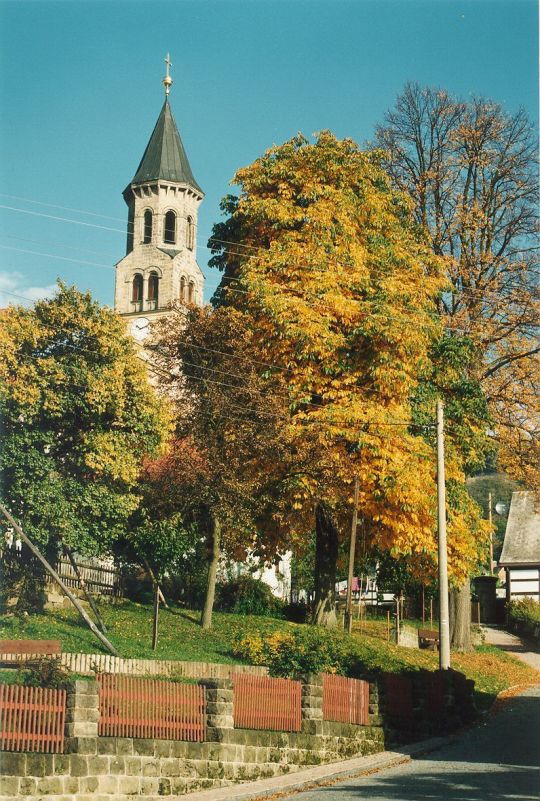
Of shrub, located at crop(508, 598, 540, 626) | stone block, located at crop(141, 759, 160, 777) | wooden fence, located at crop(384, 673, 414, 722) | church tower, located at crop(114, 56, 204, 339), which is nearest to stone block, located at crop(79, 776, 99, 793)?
stone block, located at crop(141, 759, 160, 777)

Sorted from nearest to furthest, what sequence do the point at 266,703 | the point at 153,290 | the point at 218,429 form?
the point at 266,703 < the point at 218,429 < the point at 153,290

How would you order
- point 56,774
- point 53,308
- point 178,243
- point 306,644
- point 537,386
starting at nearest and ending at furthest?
1. point 56,774
2. point 306,644
3. point 53,308
4. point 537,386
5. point 178,243

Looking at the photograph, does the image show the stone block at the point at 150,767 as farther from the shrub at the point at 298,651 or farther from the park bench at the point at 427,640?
the park bench at the point at 427,640

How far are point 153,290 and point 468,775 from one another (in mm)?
74460

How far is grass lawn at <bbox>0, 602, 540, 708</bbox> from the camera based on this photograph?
28.2 metres

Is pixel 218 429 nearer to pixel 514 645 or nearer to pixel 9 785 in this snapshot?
pixel 514 645

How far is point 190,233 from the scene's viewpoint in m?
93.1

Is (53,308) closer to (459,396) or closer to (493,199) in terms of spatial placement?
(459,396)

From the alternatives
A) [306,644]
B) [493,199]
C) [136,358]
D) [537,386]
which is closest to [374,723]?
[306,644]

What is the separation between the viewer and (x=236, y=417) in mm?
33750

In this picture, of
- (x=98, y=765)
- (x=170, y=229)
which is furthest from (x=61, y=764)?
(x=170, y=229)

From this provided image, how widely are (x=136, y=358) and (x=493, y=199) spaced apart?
15717 mm

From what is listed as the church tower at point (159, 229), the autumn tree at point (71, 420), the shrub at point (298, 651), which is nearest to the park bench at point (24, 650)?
the shrub at point (298, 651)

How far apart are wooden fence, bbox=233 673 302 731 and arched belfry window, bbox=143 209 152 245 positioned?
242 ft
